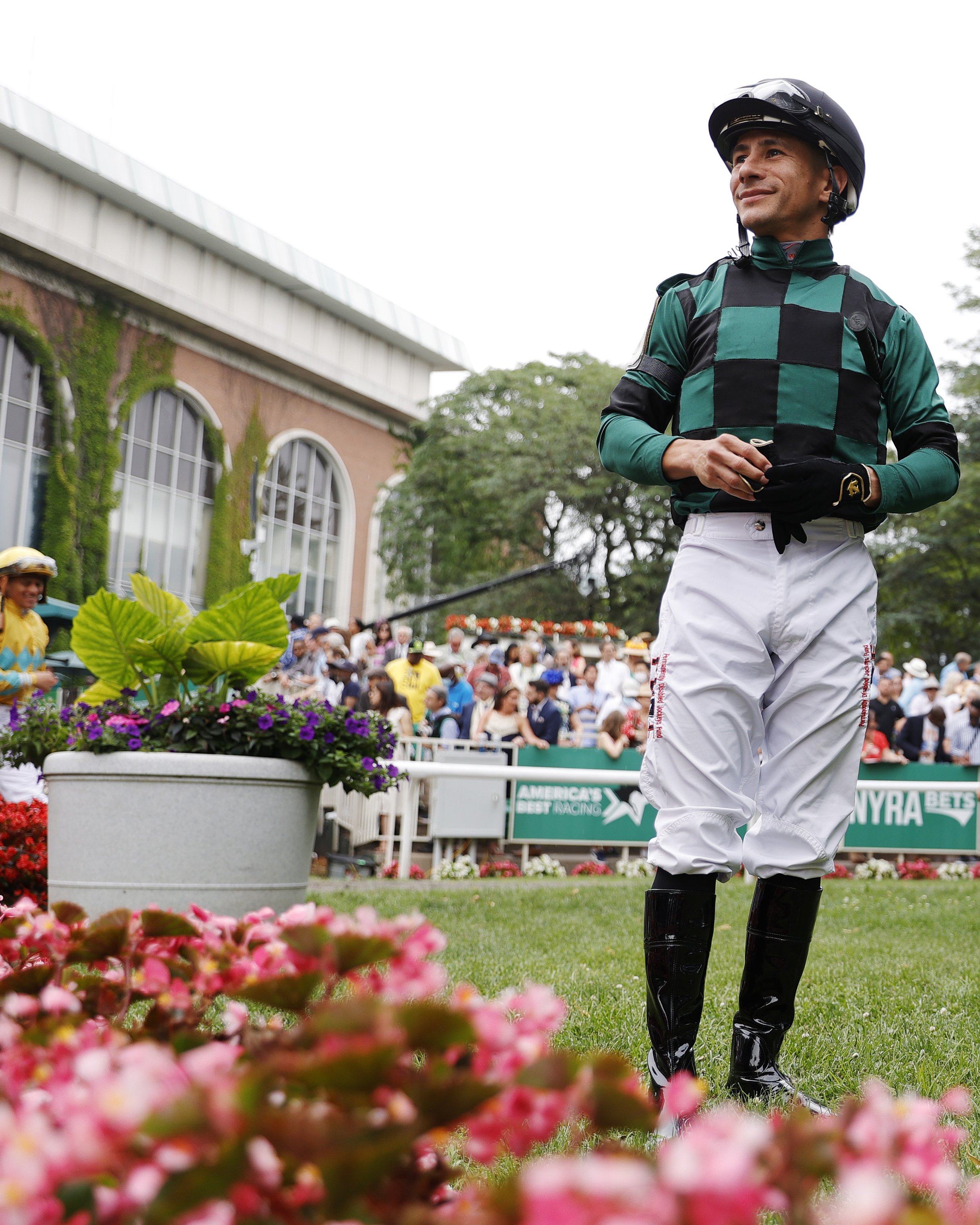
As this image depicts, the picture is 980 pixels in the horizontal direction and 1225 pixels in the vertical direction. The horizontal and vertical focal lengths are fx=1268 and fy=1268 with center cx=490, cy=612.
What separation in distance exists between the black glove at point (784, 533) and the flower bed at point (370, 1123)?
6.00 feet

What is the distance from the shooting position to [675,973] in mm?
2689

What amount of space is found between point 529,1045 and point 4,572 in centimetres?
684

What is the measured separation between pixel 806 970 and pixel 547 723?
29.2ft

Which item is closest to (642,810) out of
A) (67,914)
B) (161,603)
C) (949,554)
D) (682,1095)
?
(161,603)

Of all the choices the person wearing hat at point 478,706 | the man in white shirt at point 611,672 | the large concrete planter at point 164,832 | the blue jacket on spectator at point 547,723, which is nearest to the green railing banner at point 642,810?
the blue jacket on spectator at point 547,723

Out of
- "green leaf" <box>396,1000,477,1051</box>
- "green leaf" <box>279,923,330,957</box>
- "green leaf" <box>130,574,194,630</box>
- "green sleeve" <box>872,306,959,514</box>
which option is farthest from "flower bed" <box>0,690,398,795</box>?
"green leaf" <box>396,1000,477,1051</box>

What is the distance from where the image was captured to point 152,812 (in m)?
4.75

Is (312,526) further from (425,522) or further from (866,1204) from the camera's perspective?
(866,1204)

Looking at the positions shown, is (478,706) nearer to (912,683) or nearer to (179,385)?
(912,683)

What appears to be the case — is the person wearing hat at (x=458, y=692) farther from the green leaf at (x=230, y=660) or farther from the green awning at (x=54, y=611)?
the green leaf at (x=230, y=660)

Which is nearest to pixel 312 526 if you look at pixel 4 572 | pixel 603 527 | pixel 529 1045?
pixel 603 527

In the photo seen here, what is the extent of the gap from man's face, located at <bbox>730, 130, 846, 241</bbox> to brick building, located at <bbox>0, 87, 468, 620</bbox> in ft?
95.5

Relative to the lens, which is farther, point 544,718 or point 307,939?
point 544,718

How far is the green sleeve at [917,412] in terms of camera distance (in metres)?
2.96
